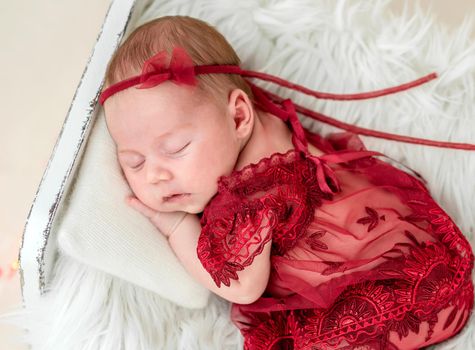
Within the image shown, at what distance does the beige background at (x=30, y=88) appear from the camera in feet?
5.69

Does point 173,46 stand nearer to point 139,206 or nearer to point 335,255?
point 139,206

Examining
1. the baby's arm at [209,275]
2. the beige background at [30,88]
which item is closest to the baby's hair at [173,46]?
the baby's arm at [209,275]

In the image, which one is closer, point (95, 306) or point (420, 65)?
point (95, 306)

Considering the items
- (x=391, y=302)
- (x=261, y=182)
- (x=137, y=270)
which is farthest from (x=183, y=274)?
(x=391, y=302)

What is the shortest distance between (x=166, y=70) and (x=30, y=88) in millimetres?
799

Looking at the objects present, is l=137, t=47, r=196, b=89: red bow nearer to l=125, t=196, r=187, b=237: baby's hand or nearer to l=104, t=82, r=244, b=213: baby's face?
l=104, t=82, r=244, b=213: baby's face

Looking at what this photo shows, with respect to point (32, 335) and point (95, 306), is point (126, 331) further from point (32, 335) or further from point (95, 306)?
point (32, 335)

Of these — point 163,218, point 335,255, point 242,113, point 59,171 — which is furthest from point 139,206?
point 335,255

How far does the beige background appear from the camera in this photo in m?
1.73

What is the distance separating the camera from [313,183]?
1344 millimetres

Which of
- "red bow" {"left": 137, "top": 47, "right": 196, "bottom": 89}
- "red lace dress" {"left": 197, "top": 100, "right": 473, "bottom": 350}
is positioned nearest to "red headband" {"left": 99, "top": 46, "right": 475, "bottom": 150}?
"red bow" {"left": 137, "top": 47, "right": 196, "bottom": 89}

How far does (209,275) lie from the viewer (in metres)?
1.31

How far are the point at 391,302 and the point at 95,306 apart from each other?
621mm

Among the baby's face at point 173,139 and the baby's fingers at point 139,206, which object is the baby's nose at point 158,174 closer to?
the baby's face at point 173,139
